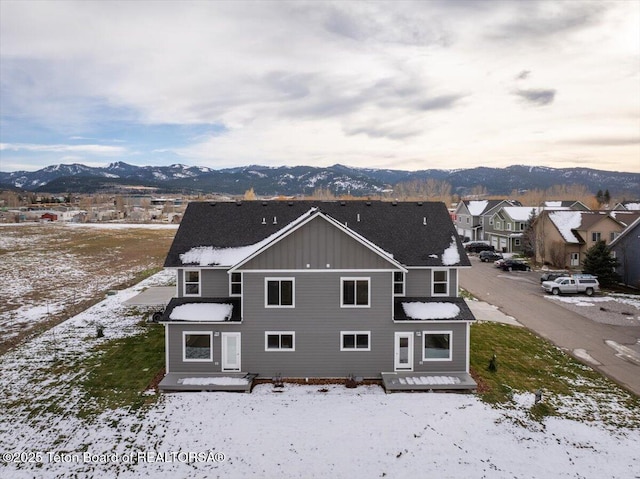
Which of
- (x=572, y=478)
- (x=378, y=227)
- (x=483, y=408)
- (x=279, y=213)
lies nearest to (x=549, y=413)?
(x=483, y=408)

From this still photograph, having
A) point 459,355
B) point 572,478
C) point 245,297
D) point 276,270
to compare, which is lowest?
point 572,478

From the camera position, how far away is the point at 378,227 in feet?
76.1

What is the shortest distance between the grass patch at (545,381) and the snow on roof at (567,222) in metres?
28.3

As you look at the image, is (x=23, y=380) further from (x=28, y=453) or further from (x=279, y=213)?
(x=279, y=213)

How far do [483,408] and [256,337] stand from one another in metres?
9.95

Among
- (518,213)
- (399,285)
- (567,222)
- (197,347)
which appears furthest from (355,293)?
(518,213)

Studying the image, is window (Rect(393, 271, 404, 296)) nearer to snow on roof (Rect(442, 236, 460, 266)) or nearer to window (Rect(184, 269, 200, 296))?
snow on roof (Rect(442, 236, 460, 266))

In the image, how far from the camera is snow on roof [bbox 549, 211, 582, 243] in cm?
4773

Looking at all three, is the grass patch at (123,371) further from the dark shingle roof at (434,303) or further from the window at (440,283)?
the window at (440,283)

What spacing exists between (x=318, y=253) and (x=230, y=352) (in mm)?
6077

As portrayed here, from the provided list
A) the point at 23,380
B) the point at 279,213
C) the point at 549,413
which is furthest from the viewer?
the point at 279,213

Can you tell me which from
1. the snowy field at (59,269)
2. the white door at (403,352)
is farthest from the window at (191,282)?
the snowy field at (59,269)

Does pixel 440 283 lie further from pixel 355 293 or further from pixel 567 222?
pixel 567 222

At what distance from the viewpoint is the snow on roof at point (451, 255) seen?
21.1 metres
